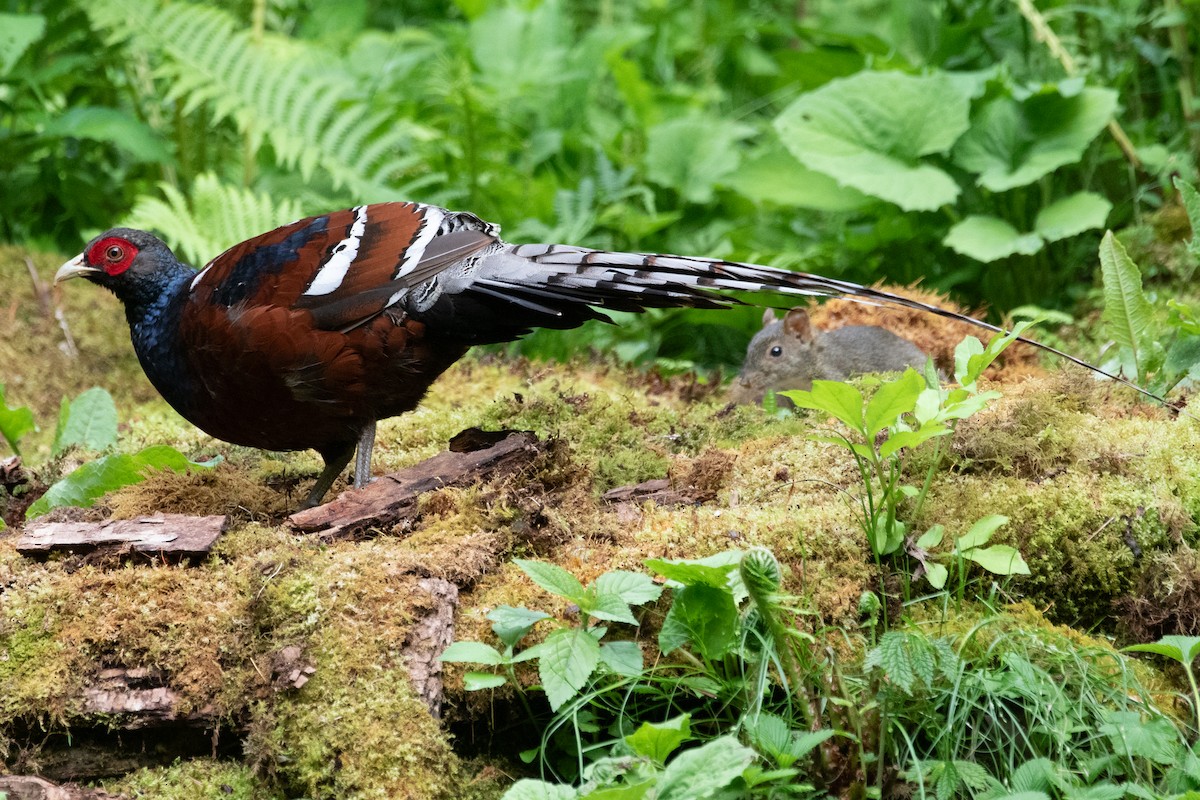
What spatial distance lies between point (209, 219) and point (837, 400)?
4.35 metres

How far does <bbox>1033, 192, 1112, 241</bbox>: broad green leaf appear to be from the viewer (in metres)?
5.34

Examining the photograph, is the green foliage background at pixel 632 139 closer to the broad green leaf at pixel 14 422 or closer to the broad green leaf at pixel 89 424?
the broad green leaf at pixel 89 424

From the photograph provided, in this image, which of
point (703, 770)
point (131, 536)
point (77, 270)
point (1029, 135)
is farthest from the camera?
point (1029, 135)

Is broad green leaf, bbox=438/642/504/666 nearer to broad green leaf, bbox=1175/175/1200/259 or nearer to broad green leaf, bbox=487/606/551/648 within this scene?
broad green leaf, bbox=487/606/551/648

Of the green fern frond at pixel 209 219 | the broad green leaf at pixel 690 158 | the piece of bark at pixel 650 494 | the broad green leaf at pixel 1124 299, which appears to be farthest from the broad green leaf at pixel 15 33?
the broad green leaf at pixel 1124 299

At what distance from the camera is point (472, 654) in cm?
237

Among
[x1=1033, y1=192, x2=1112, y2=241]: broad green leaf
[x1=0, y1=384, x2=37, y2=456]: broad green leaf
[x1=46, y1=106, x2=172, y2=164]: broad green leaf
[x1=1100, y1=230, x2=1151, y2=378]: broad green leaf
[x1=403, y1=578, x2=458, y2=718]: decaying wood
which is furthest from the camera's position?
[x1=46, y1=106, x2=172, y2=164]: broad green leaf

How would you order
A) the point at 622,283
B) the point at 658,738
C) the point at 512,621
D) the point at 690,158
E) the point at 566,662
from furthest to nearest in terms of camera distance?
the point at 690,158 < the point at 622,283 < the point at 512,621 < the point at 566,662 < the point at 658,738

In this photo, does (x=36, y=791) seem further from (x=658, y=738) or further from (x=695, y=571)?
(x=695, y=571)

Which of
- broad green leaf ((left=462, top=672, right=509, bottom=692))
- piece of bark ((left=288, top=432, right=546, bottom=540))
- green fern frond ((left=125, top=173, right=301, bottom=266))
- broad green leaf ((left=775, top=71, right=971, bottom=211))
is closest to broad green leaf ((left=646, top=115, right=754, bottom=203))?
broad green leaf ((left=775, top=71, right=971, bottom=211))

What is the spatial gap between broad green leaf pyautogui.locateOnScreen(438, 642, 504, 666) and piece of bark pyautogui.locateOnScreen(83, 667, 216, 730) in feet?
1.89

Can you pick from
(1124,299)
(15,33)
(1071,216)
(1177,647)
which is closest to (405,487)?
(1177,647)

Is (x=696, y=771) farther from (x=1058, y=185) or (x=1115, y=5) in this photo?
(x=1115, y=5)

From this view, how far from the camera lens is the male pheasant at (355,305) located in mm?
3156
